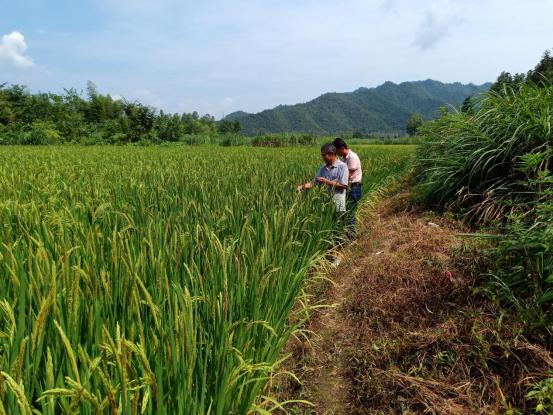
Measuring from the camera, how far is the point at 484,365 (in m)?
2.11

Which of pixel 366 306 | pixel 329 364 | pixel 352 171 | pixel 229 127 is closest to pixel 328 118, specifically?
pixel 229 127

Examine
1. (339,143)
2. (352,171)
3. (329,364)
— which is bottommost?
(329,364)

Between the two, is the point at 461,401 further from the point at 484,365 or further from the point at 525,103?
the point at 525,103

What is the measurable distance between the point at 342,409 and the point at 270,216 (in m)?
1.55

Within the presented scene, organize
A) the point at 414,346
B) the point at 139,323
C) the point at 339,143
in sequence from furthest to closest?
1. the point at 339,143
2. the point at 414,346
3. the point at 139,323

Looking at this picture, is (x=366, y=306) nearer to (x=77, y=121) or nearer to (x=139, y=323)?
(x=139, y=323)

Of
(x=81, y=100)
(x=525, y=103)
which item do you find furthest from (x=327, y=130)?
(x=525, y=103)

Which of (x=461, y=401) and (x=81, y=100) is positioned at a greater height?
(x=81, y=100)

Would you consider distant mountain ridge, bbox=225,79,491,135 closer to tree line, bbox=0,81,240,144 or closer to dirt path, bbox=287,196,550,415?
tree line, bbox=0,81,240,144

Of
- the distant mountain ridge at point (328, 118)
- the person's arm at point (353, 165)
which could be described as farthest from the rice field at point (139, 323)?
the distant mountain ridge at point (328, 118)

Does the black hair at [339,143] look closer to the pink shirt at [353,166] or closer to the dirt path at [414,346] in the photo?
the pink shirt at [353,166]

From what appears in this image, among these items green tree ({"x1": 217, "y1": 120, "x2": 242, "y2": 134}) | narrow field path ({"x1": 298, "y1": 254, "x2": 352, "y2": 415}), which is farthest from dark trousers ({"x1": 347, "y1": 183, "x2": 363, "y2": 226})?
green tree ({"x1": 217, "y1": 120, "x2": 242, "y2": 134})

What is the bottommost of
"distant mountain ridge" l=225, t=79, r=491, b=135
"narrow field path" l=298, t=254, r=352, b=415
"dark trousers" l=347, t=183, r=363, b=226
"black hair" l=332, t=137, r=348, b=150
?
"narrow field path" l=298, t=254, r=352, b=415

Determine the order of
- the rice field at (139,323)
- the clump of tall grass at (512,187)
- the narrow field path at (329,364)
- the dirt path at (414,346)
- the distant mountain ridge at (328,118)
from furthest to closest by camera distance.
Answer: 1. the distant mountain ridge at (328,118)
2. the clump of tall grass at (512,187)
3. the narrow field path at (329,364)
4. the dirt path at (414,346)
5. the rice field at (139,323)
